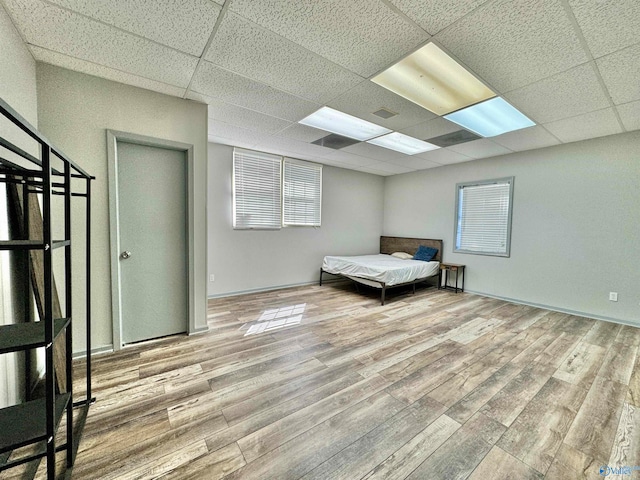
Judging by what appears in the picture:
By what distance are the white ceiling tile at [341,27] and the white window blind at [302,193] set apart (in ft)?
10.3

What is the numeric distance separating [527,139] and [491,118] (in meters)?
1.04

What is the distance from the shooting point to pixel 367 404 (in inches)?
72.9

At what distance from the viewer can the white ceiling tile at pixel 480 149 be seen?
3.90 m

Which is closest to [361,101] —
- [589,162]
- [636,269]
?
[589,162]

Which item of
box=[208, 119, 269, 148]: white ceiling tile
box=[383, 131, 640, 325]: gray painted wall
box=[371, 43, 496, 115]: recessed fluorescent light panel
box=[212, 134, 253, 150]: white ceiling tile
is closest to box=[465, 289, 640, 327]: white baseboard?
box=[383, 131, 640, 325]: gray painted wall

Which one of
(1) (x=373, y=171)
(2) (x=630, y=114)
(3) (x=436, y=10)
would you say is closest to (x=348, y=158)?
(1) (x=373, y=171)

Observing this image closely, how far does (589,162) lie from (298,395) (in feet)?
16.1

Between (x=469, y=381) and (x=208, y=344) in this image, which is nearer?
(x=469, y=381)

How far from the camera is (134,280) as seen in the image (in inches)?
103

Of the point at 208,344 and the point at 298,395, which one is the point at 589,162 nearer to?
the point at 298,395

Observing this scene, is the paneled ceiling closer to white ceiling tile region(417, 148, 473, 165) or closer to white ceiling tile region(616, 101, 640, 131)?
white ceiling tile region(616, 101, 640, 131)

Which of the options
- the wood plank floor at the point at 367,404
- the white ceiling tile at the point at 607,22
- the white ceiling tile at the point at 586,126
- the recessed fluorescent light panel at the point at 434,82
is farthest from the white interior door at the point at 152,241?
the white ceiling tile at the point at 586,126

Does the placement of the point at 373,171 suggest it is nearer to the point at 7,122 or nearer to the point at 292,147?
the point at 292,147

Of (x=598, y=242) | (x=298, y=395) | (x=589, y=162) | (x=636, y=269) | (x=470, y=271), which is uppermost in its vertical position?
(x=589, y=162)
